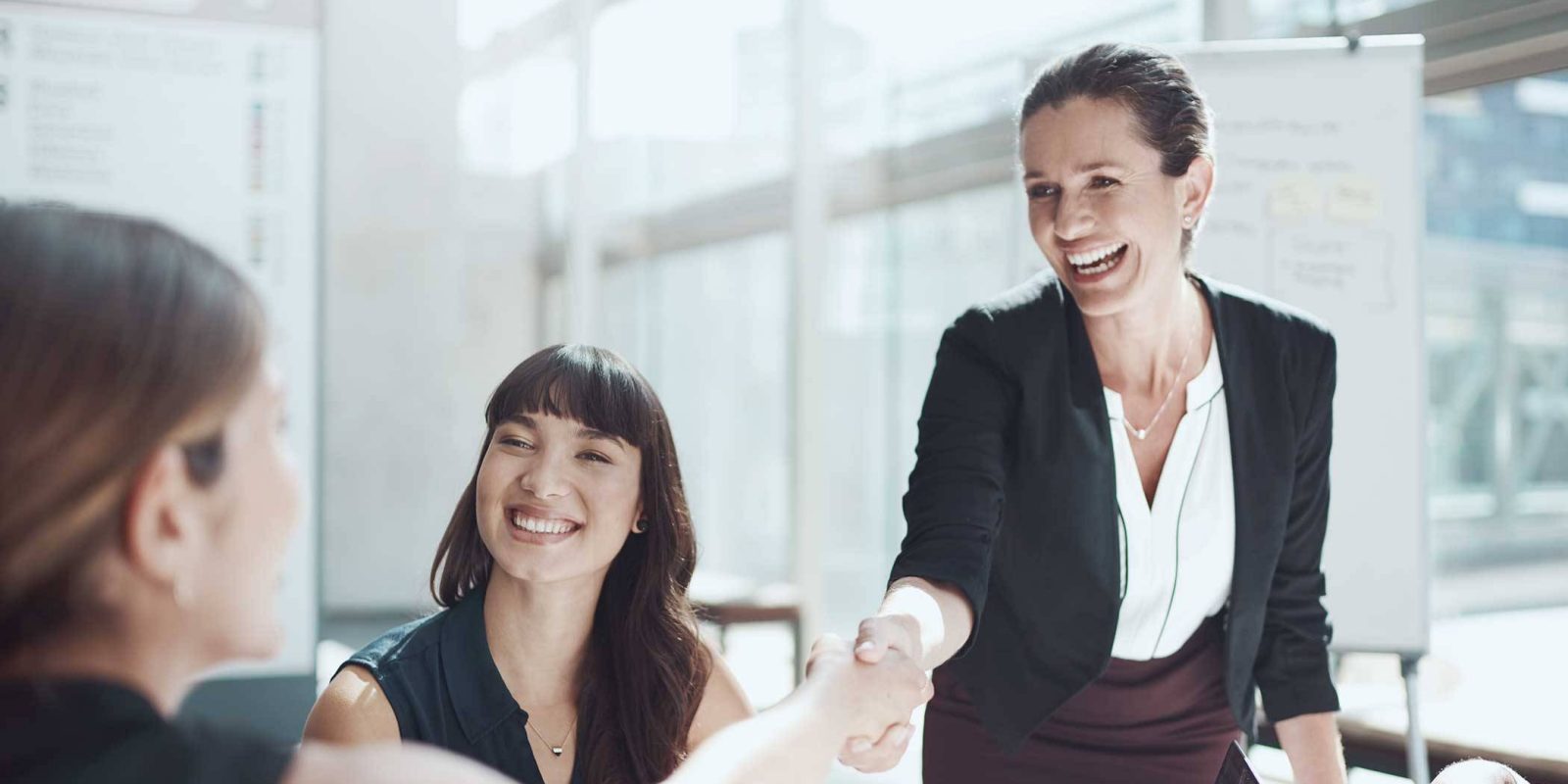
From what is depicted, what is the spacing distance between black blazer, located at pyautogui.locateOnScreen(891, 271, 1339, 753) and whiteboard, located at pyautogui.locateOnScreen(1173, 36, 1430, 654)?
897 millimetres

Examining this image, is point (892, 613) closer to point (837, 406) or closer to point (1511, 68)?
point (1511, 68)

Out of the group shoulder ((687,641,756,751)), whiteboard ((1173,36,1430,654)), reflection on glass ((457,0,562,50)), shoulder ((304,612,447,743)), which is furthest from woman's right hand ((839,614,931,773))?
reflection on glass ((457,0,562,50))

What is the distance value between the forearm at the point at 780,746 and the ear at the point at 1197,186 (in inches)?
29.7

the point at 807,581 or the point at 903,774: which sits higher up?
the point at 807,581

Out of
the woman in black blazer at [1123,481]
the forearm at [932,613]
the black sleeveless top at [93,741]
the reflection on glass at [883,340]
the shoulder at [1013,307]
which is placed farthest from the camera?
the reflection on glass at [883,340]

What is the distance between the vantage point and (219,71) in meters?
3.78

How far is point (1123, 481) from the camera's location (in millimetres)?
1734

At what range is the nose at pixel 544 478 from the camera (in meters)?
1.67

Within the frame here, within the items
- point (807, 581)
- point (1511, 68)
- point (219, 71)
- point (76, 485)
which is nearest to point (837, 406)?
point (807, 581)

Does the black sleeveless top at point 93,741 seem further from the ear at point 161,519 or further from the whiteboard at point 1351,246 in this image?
the whiteboard at point 1351,246

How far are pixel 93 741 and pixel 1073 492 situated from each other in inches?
47.7

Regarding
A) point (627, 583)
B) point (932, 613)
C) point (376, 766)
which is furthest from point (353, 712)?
point (376, 766)

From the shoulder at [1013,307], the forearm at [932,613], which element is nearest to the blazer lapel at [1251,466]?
the shoulder at [1013,307]

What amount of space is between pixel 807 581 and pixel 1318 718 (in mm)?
3172
